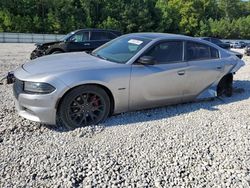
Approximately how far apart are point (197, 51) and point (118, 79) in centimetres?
203

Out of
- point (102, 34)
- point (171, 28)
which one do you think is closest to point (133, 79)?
point (102, 34)

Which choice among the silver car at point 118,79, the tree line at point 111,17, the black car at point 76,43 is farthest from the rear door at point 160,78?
the tree line at point 111,17

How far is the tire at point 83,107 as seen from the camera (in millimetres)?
4418

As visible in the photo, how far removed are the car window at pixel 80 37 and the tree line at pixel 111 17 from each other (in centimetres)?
3836

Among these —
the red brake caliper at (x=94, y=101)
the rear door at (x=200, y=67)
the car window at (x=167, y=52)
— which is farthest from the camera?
the rear door at (x=200, y=67)

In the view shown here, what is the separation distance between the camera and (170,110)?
5590 mm

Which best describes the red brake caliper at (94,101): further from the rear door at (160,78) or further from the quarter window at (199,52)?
the quarter window at (199,52)

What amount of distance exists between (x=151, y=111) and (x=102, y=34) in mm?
7770

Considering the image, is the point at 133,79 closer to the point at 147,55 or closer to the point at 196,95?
the point at 147,55

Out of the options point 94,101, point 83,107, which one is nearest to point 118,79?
point 94,101

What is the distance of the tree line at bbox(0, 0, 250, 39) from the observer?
162ft

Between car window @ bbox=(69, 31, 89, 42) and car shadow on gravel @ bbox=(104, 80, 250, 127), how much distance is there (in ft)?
22.6

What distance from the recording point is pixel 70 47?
11.4 metres

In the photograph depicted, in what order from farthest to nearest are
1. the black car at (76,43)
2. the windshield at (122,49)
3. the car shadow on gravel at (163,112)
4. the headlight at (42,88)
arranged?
1. the black car at (76,43)
2. the windshield at (122,49)
3. the car shadow on gravel at (163,112)
4. the headlight at (42,88)
